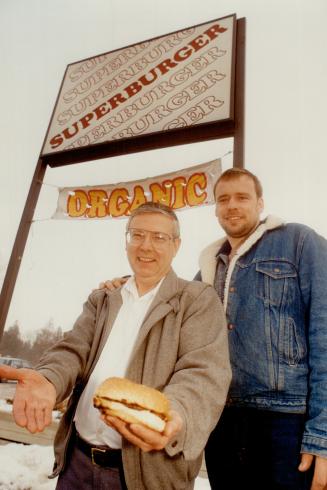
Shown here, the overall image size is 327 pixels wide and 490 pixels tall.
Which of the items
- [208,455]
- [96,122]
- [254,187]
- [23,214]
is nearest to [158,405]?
[208,455]

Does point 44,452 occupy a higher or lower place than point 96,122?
lower

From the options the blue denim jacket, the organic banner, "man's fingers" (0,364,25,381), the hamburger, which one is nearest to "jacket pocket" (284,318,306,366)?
the blue denim jacket

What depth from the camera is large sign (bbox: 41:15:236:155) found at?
181 inches

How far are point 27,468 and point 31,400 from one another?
3.58 metres

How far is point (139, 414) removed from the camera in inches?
40.7

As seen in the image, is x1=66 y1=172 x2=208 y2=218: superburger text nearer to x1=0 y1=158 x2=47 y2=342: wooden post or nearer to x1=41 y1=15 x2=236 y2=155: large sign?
x1=0 y1=158 x2=47 y2=342: wooden post

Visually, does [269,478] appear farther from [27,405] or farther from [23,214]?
[23,214]

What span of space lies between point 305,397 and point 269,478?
452 mm

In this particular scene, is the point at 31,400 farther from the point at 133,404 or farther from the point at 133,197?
the point at 133,197

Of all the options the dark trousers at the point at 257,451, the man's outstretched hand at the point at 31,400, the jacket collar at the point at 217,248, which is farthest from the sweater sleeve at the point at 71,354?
the dark trousers at the point at 257,451

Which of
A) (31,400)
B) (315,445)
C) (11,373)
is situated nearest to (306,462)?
(315,445)

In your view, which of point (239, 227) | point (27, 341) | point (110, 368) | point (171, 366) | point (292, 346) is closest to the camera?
point (171, 366)

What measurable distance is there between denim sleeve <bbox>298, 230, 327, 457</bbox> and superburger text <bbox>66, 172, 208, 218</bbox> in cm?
240

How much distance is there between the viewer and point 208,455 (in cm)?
188
